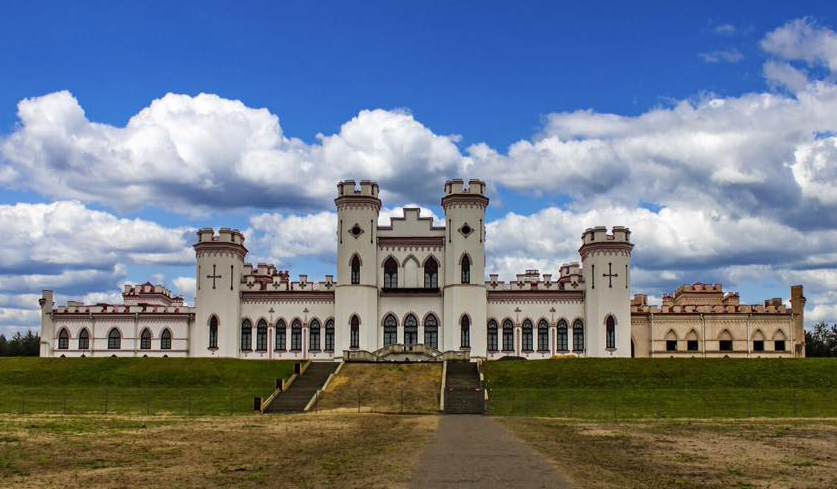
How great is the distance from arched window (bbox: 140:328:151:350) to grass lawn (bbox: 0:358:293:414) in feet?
40.4

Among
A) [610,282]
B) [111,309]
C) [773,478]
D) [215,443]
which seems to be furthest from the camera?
[111,309]

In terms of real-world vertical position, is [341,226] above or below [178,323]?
above

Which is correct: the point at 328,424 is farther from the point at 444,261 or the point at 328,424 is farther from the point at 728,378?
the point at 444,261

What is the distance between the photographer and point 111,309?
8481 centimetres

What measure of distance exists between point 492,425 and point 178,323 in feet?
164

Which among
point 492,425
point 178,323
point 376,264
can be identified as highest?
point 376,264

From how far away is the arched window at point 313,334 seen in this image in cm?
8094

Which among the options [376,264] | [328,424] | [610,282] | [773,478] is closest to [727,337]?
[610,282]

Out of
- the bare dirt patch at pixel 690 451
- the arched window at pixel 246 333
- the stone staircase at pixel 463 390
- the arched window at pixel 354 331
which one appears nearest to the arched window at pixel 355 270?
the arched window at pixel 354 331

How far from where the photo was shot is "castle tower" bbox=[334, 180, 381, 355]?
78.4 meters

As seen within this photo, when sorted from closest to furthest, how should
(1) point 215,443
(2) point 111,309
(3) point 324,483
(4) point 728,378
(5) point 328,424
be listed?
(3) point 324,483, (1) point 215,443, (5) point 328,424, (4) point 728,378, (2) point 111,309

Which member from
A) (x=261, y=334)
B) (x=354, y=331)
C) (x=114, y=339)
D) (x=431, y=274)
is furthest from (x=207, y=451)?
(x=114, y=339)

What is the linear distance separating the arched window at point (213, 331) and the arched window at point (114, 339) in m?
10.2

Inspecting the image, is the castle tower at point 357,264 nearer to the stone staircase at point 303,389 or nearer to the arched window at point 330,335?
the arched window at point 330,335
